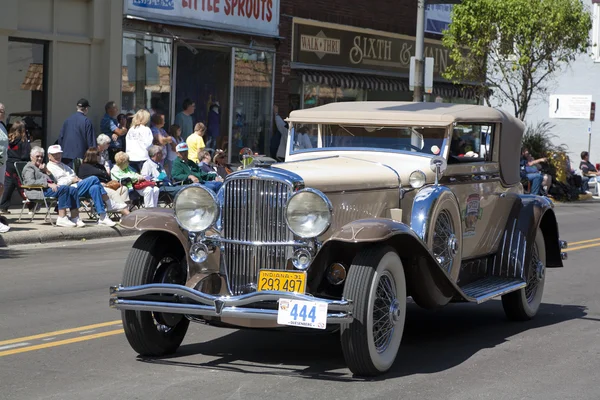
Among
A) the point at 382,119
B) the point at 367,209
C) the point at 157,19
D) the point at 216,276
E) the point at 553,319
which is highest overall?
the point at 157,19

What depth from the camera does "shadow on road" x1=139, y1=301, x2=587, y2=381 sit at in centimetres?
708

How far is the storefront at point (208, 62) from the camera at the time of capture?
67.8 feet

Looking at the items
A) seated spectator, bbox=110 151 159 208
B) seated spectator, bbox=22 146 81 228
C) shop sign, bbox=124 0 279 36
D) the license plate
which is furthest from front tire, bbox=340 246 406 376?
shop sign, bbox=124 0 279 36

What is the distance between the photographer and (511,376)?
7062 mm

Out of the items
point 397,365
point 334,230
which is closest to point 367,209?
point 334,230

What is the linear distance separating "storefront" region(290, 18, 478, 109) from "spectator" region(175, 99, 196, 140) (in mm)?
4308

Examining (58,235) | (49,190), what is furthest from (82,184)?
(58,235)

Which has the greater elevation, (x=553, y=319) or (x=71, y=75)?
(x=71, y=75)

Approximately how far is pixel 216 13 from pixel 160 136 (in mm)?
4693

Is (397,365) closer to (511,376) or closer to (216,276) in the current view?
(511,376)

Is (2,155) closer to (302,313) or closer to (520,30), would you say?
(302,313)

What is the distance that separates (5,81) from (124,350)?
11.7 metres

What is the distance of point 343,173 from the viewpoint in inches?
295

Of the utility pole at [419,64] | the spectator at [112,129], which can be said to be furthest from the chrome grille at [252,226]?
the utility pole at [419,64]
